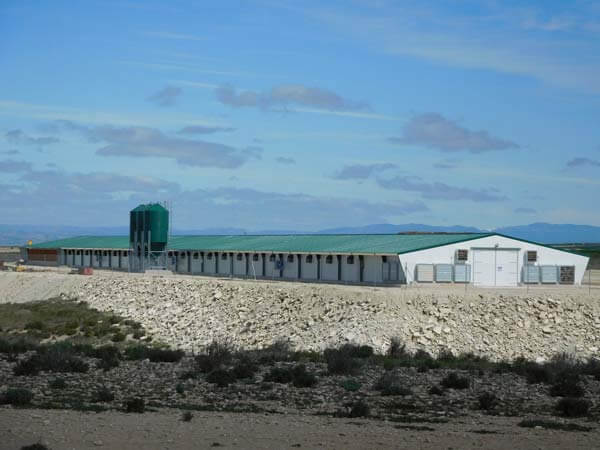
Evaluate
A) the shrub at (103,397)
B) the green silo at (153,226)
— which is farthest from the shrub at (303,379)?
the green silo at (153,226)

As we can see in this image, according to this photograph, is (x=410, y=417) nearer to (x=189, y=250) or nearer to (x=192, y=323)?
(x=192, y=323)

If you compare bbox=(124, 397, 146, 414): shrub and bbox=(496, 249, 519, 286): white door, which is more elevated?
→ bbox=(496, 249, 519, 286): white door

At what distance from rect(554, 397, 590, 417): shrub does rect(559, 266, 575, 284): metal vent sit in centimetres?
3771

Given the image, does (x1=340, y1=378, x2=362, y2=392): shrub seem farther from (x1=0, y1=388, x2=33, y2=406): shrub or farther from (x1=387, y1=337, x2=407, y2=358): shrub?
(x1=387, y1=337, x2=407, y2=358): shrub

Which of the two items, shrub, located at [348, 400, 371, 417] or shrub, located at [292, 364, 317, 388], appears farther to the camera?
shrub, located at [292, 364, 317, 388]

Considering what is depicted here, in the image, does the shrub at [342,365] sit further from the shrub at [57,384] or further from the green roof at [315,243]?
the green roof at [315,243]

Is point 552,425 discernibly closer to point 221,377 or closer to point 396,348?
point 221,377

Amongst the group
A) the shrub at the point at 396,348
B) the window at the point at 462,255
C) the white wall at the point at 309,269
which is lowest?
the shrub at the point at 396,348

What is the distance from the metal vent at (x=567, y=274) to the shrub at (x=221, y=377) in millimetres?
36598

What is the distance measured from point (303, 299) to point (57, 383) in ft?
90.3

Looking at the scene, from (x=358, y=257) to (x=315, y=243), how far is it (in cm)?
803

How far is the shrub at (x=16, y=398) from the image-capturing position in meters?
19.4

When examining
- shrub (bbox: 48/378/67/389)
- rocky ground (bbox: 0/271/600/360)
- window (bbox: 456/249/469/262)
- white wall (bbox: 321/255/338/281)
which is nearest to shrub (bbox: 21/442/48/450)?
shrub (bbox: 48/378/67/389)

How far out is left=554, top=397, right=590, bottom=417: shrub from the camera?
64.7 ft
